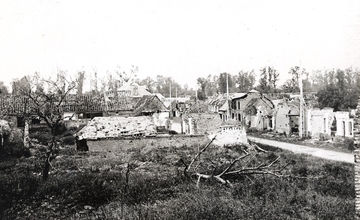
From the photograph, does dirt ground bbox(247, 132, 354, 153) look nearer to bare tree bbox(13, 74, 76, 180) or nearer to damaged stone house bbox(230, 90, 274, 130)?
damaged stone house bbox(230, 90, 274, 130)

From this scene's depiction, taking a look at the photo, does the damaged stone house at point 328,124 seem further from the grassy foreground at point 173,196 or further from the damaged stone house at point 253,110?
the grassy foreground at point 173,196

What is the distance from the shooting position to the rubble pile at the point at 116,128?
2341 cm

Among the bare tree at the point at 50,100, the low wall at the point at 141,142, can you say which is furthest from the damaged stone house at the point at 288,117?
the bare tree at the point at 50,100

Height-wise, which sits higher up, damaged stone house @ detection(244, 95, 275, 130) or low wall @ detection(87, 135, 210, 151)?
damaged stone house @ detection(244, 95, 275, 130)

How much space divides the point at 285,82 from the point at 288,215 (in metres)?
61.8

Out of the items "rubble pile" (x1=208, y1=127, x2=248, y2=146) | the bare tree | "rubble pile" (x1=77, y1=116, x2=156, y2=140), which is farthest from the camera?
"rubble pile" (x1=208, y1=127, x2=248, y2=146)

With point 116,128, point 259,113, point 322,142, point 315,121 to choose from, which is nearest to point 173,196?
point 116,128

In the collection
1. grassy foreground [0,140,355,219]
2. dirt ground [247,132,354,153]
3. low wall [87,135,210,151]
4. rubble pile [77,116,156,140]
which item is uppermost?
rubble pile [77,116,156,140]

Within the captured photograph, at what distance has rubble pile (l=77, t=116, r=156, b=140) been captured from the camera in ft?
76.8

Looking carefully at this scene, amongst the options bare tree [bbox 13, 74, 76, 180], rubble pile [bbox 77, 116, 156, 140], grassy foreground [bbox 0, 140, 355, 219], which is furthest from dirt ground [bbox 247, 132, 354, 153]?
bare tree [bbox 13, 74, 76, 180]

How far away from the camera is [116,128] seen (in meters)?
→ 24.8

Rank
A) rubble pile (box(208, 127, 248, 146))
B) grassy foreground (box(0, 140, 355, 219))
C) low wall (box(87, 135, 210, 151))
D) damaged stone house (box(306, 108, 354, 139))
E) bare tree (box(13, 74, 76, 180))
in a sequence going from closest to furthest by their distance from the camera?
1. grassy foreground (box(0, 140, 355, 219))
2. bare tree (box(13, 74, 76, 180))
3. low wall (box(87, 135, 210, 151))
4. rubble pile (box(208, 127, 248, 146))
5. damaged stone house (box(306, 108, 354, 139))

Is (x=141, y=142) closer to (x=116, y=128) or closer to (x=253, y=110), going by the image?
(x=116, y=128)

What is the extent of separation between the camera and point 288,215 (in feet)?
30.2
